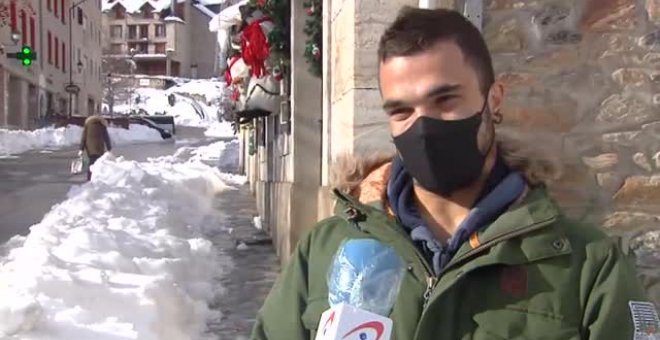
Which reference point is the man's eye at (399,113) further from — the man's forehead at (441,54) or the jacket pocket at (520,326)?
the jacket pocket at (520,326)

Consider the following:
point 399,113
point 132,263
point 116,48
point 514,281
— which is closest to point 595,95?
point 399,113

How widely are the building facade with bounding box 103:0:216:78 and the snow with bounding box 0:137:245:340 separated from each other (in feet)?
273

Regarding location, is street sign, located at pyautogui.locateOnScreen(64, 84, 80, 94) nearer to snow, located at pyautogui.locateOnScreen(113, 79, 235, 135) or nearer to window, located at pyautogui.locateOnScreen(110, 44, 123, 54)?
snow, located at pyautogui.locateOnScreen(113, 79, 235, 135)

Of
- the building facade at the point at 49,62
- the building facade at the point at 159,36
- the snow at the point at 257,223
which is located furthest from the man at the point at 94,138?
the building facade at the point at 159,36

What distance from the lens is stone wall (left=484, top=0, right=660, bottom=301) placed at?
177 inches

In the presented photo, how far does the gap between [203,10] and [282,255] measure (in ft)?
308

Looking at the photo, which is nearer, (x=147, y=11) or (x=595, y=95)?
(x=595, y=95)

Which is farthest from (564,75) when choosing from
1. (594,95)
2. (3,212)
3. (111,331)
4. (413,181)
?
(3,212)

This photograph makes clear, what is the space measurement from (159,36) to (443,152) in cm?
9687

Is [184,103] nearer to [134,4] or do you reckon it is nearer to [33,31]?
[134,4]

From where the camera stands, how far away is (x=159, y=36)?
9588 centimetres

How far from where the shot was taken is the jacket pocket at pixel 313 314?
1.92 meters

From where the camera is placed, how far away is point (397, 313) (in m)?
1.83

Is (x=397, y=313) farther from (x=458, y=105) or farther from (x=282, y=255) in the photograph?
(x=282, y=255)
